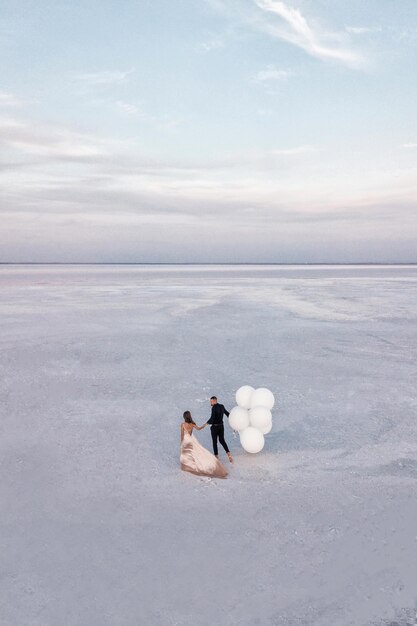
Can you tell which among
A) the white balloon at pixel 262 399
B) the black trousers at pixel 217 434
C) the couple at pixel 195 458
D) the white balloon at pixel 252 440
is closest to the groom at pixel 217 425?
the black trousers at pixel 217 434

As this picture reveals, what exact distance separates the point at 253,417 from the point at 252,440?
35 centimetres

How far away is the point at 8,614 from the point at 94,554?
3.32 ft

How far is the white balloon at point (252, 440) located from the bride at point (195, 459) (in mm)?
743

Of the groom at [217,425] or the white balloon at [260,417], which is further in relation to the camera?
the white balloon at [260,417]

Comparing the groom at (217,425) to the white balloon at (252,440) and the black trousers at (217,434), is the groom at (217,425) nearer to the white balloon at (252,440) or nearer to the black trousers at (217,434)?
the black trousers at (217,434)

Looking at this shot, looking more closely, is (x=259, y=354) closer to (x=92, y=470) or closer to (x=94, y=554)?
(x=92, y=470)

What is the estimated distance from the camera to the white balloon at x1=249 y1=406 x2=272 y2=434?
774 cm

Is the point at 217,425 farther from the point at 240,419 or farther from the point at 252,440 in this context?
the point at 252,440

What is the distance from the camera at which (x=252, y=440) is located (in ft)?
25.1

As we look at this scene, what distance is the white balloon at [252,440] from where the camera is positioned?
7.67 meters

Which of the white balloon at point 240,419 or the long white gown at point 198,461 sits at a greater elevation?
the white balloon at point 240,419

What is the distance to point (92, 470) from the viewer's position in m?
7.20

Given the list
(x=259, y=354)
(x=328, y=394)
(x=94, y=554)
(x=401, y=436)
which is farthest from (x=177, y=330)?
(x=94, y=554)

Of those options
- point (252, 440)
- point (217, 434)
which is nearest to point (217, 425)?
point (217, 434)
